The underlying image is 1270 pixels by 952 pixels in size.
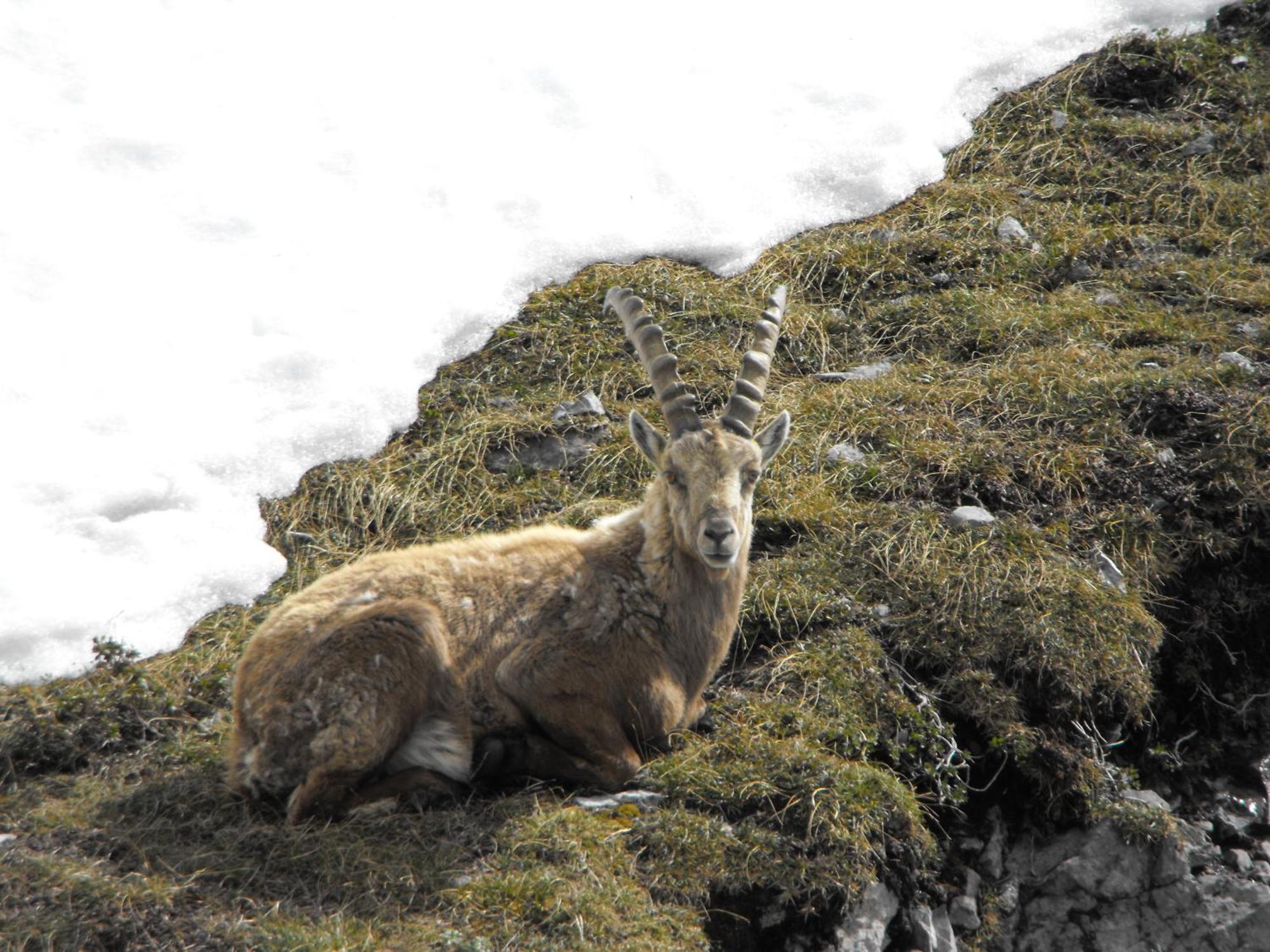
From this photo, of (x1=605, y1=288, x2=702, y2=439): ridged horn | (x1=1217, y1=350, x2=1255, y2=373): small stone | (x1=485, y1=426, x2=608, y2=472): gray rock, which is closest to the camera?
(x1=605, y1=288, x2=702, y2=439): ridged horn

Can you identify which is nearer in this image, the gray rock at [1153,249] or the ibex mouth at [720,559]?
the ibex mouth at [720,559]

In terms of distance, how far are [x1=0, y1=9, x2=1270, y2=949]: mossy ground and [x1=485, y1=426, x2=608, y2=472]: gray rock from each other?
103mm

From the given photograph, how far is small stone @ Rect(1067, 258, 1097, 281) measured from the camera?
38.3 ft

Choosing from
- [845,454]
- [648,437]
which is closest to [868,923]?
[648,437]

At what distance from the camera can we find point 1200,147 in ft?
43.0

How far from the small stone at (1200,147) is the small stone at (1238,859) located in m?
8.46

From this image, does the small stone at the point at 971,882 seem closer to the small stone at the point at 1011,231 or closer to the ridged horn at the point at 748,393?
the ridged horn at the point at 748,393

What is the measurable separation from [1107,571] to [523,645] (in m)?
4.32

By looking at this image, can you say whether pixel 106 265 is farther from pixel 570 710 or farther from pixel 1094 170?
pixel 1094 170

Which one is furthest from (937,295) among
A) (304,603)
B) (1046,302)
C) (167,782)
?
(167,782)

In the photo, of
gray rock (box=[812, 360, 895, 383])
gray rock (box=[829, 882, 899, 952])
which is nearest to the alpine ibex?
gray rock (box=[829, 882, 899, 952])

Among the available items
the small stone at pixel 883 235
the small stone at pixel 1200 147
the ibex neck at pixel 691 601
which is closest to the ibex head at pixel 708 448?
the ibex neck at pixel 691 601

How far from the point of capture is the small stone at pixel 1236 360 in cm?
981

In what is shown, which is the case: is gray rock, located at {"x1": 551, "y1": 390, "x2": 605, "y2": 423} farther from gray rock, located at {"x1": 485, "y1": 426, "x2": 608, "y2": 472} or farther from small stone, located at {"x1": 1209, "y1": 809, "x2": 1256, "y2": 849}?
small stone, located at {"x1": 1209, "y1": 809, "x2": 1256, "y2": 849}
